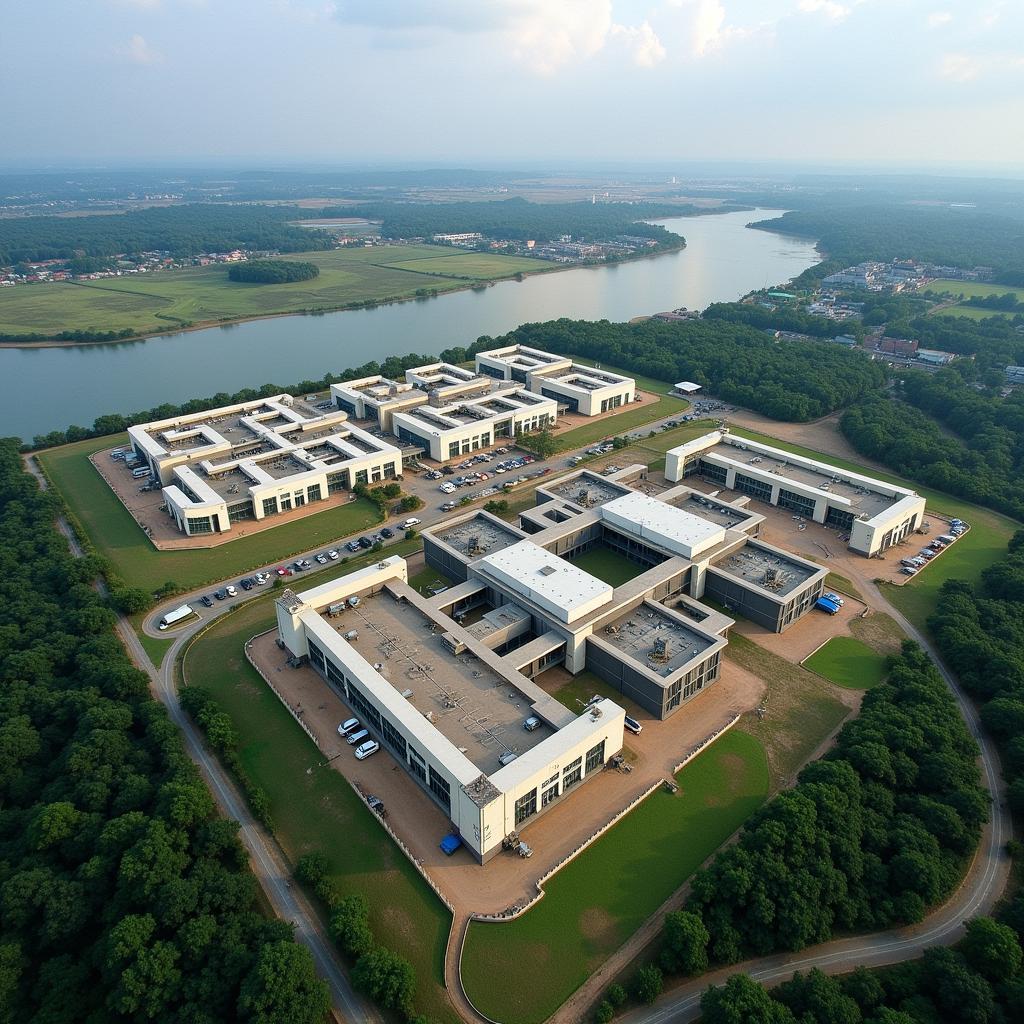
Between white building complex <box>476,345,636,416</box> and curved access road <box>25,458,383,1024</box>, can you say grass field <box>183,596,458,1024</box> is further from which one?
white building complex <box>476,345,636,416</box>

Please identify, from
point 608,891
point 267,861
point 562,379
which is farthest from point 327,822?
point 562,379

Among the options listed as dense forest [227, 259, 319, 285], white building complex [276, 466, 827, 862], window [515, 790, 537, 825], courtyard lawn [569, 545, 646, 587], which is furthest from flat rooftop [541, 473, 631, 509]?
dense forest [227, 259, 319, 285]

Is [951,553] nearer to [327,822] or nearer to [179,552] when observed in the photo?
[327,822]

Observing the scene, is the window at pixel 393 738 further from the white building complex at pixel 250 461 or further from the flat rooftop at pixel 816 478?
the flat rooftop at pixel 816 478

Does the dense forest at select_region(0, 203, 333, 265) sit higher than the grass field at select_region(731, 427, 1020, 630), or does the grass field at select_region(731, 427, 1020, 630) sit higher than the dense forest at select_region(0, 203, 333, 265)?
the dense forest at select_region(0, 203, 333, 265)

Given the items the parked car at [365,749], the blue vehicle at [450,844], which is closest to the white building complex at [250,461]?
the parked car at [365,749]

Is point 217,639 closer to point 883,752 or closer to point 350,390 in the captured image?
point 883,752
